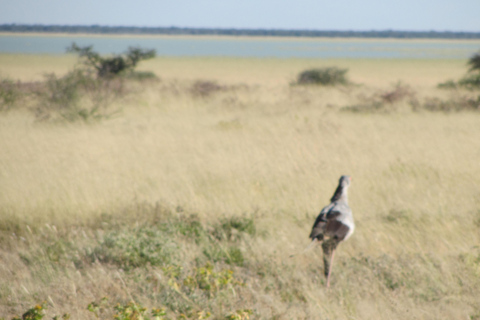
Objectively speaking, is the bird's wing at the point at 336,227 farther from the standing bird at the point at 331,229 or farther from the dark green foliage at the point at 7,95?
the dark green foliage at the point at 7,95

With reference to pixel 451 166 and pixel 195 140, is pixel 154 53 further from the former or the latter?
pixel 451 166

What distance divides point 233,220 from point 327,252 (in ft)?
5.41

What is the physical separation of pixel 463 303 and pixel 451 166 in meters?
4.74

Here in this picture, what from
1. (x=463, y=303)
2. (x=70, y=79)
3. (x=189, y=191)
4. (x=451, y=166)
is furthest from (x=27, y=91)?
(x=463, y=303)

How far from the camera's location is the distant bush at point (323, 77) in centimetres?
2484

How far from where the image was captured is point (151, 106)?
1616 centimetres

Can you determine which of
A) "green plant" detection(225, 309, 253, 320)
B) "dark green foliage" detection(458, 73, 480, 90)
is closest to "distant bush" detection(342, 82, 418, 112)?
"dark green foliage" detection(458, 73, 480, 90)

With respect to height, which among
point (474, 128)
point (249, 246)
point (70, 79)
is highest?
point (70, 79)

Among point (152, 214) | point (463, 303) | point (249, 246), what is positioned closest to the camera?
point (463, 303)

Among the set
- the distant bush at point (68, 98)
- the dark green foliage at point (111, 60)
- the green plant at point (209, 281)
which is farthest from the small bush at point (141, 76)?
the green plant at point (209, 281)

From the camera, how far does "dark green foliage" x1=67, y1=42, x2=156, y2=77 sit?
17844mm

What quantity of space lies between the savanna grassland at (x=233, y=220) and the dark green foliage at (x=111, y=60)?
706cm

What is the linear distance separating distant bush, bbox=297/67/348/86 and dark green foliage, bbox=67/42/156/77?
9.26m

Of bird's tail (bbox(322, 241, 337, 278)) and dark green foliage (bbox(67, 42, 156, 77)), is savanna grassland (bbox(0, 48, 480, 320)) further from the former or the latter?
A: dark green foliage (bbox(67, 42, 156, 77))
